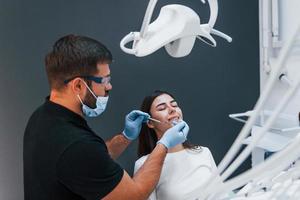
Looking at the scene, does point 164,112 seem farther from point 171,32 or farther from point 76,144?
point 76,144

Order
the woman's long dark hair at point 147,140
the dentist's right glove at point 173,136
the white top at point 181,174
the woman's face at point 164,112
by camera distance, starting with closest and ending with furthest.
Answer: the dentist's right glove at point 173,136 < the white top at point 181,174 < the woman's face at point 164,112 < the woman's long dark hair at point 147,140

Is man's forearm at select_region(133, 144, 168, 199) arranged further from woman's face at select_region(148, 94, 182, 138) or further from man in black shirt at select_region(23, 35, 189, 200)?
woman's face at select_region(148, 94, 182, 138)

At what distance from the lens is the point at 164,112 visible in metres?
1.81

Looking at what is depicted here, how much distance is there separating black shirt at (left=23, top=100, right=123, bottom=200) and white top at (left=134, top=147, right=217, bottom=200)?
55cm

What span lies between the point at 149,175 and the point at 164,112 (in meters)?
0.59

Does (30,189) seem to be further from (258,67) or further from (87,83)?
(258,67)

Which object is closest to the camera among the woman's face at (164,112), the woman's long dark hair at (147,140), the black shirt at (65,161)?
the black shirt at (65,161)

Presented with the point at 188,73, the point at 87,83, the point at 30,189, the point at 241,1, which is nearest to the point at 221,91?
the point at 188,73

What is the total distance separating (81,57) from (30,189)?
0.51m

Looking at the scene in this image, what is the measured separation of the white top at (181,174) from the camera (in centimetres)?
169

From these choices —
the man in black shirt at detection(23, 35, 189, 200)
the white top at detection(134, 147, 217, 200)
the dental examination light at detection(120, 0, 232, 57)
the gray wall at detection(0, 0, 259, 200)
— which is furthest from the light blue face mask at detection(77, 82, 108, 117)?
the gray wall at detection(0, 0, 259, 200)

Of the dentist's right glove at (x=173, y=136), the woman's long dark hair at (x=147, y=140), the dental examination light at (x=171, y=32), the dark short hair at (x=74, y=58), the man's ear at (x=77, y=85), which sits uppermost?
the dental examination light at (x=171, y=32)

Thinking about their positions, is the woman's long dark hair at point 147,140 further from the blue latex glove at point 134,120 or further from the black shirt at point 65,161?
the black shirt at point 65,161

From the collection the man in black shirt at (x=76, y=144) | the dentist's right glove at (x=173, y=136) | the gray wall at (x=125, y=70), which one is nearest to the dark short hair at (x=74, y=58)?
the man in black shirt at (x=76, y=144)
